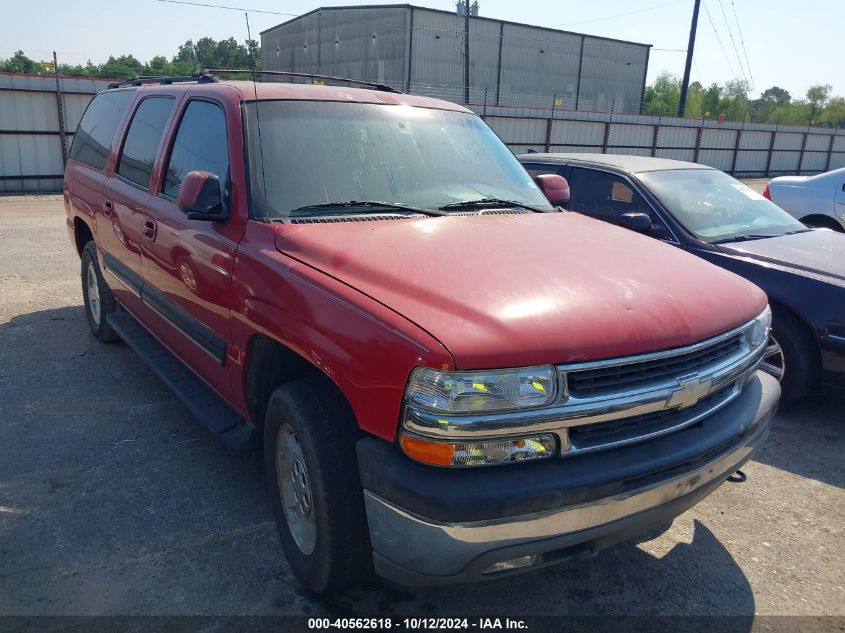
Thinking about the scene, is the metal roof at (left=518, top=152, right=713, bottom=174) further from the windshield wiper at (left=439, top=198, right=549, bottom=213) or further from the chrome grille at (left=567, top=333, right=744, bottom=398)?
the chrome grille at (left=567, top=333, right=744, bottom=398)

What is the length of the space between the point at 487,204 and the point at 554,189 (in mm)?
870

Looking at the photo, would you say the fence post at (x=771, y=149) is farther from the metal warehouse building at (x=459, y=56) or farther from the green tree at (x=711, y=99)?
the green tree at (x=711, y=99)

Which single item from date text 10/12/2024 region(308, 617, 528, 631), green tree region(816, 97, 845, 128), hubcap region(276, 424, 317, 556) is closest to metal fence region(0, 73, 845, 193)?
hubcap region(276, 424, 317, 556)

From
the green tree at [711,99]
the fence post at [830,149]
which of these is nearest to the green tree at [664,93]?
the green tree at [711,99]

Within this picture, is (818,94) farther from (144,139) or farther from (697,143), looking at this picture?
(144,139)

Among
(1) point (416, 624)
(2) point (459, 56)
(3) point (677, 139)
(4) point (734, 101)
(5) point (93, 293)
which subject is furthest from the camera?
(4) point (734, 101)

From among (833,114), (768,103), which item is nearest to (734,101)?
(833,114)

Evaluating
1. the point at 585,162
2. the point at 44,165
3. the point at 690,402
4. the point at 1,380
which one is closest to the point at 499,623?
the point at 690,402

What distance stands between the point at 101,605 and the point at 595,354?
2153 mm

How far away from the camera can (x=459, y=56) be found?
42.7 metres

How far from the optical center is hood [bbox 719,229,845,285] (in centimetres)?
478

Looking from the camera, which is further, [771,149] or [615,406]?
[771,149]

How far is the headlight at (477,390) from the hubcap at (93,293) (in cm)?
429

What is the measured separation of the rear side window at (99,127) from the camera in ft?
16.7
